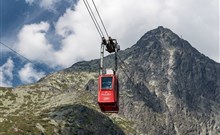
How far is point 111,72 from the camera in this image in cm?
6222

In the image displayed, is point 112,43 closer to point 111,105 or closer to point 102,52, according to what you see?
point 102,52

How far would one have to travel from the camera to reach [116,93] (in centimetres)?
6291

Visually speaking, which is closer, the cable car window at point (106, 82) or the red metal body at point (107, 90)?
the red metal body at point (107, 90)

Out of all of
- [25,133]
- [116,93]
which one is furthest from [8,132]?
[116,93]

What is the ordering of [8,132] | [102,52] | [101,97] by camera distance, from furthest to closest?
[8,132] < [101,97] < [102,52]

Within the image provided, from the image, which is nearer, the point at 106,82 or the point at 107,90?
the point at 107,90

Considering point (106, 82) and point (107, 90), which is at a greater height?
point (106, 82)

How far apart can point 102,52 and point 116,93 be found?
28.6ft

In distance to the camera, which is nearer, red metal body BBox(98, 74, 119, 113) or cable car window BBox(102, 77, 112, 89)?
red metal body BBox(98, 74, 119, 113)

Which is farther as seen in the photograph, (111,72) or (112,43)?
(111,72)

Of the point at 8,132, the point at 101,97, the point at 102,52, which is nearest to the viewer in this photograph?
the point at 102,52

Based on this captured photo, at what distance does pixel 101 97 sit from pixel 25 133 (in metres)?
143

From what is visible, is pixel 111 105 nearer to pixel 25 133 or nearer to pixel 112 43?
pixel 112 43

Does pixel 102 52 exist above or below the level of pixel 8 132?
above
